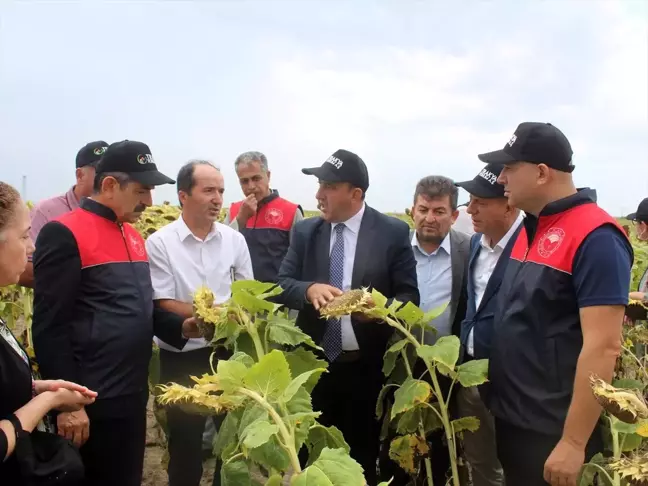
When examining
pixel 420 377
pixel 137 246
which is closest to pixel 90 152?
pixel 137 246

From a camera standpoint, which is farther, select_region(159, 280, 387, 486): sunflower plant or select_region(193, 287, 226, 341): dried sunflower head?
select_region(193, 287, 226, 341): dried sunflower head

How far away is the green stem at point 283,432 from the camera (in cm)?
136

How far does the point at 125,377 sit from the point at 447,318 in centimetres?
185

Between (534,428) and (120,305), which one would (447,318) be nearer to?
(534,428)

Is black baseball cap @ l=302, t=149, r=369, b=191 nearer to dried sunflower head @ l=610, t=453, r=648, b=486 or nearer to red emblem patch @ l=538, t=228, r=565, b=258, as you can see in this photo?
red emblem patch @ l=538, t=228, r=565, b=258

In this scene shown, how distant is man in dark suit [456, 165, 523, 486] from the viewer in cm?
293

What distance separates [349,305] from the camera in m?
2.41

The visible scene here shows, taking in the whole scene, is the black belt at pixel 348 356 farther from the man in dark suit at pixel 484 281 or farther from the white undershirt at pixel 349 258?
the man in dark suit at pixel 484 281

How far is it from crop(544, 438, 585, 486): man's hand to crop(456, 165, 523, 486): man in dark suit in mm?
720

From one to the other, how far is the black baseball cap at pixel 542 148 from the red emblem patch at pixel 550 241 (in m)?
0.31

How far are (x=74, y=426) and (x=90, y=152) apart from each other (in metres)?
2.34

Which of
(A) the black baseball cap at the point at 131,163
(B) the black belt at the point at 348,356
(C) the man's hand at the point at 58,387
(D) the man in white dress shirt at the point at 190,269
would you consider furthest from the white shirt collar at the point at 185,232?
(C) the man's hand at the point at 58,387

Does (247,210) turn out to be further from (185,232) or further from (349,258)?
(349,258)

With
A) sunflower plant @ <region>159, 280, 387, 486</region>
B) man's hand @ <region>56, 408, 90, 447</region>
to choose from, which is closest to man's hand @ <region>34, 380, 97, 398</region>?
man's hand @ <region>56, 408, 90, 447</region>
